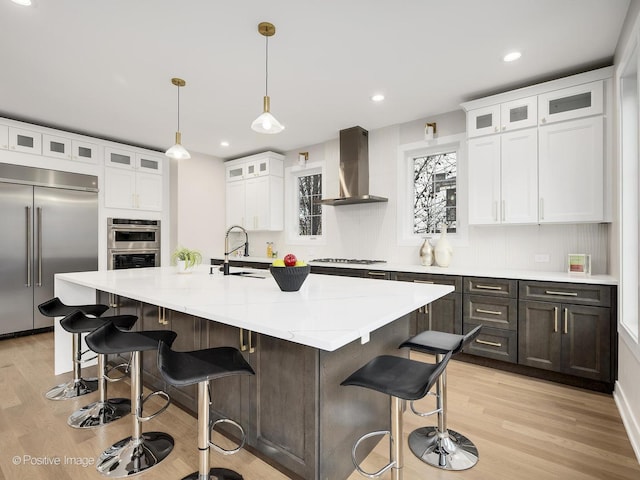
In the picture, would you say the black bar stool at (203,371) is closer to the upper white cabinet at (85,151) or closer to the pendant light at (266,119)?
the pendant light at (266,119)

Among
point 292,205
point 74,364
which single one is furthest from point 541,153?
point 74,364

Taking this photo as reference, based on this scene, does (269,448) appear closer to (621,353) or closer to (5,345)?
(621,353)

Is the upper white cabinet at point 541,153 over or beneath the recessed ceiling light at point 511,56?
beneath

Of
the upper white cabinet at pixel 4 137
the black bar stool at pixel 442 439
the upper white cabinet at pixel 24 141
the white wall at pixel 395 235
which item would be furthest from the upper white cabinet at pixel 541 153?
the upper white cabinet at pixel 4 137

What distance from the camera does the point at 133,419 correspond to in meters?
1.76

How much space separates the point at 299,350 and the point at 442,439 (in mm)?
1058

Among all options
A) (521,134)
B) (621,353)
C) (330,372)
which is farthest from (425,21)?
(621,353)

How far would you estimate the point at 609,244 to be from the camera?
2871 mm

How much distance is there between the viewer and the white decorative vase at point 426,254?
379cm

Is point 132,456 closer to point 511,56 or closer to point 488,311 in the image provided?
point 488,311

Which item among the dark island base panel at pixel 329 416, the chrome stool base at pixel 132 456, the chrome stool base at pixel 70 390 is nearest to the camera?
the dark island base panel at pixel 329 416

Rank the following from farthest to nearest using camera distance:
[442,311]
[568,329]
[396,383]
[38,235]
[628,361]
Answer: [38,235] → [442,311] → [568,329] → [628,361] → [396,383]

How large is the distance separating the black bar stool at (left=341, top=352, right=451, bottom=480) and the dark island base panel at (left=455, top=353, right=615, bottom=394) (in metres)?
2.04

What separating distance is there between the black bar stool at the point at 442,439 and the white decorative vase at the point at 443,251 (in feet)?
6.12
